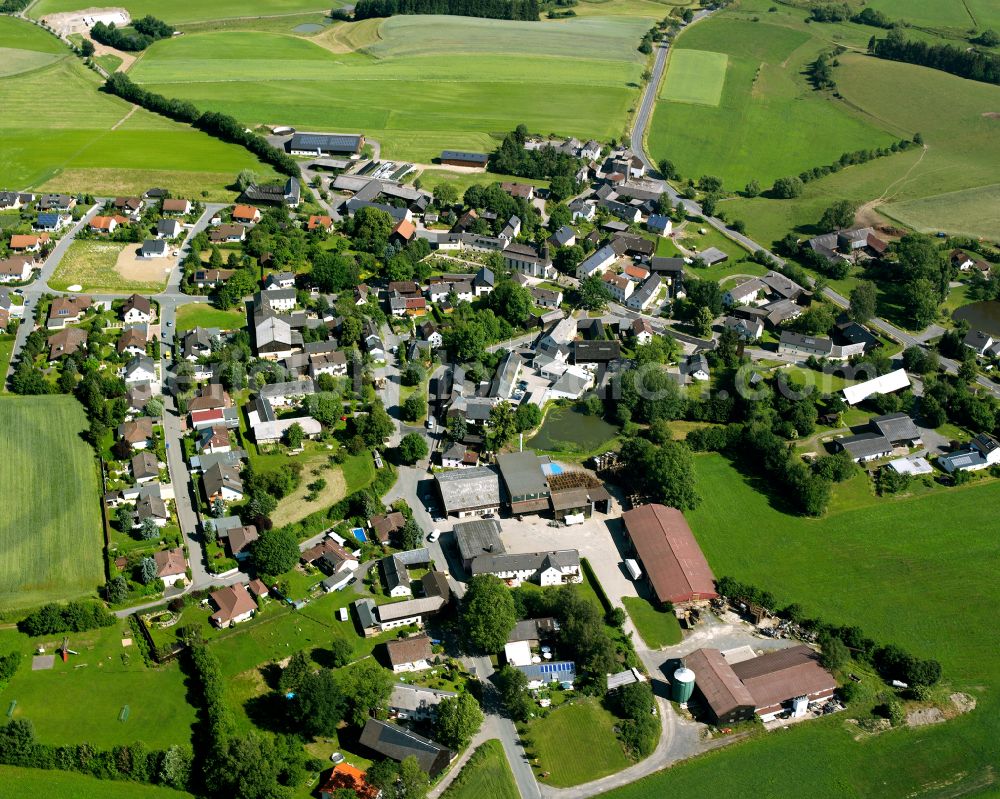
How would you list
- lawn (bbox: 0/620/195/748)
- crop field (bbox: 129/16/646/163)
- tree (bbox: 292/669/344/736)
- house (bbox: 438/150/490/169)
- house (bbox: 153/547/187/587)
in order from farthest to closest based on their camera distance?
crop field (bbox: 129/16/646/163) → house (bbox: 438/150/490/169) → house (bbox: 153/547/187/587) → lawn (bbox: 0/620/195/748) → tree (bbox: 292/669/344/736)

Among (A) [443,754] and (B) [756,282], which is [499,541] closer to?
(A) [443,754]

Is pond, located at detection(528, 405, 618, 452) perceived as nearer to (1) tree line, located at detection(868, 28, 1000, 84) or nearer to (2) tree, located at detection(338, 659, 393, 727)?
(2) tree, located at detection(338, 659, 393, 727)

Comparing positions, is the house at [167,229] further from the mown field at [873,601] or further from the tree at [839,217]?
the tree at [839,217]

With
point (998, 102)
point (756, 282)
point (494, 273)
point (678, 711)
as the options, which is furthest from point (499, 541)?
point (998, 102)

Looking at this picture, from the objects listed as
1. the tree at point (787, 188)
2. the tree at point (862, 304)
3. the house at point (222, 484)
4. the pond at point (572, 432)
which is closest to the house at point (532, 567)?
the pond at point (572, 432)

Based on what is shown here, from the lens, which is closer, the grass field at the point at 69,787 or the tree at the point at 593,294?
the grass field at the point at 69,787

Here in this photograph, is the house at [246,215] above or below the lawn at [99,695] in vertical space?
above

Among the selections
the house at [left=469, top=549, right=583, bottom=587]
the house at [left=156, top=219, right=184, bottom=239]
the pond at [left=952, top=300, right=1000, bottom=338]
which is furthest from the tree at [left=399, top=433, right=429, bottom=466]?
the pond at [left=952, top=300, right=1000, bottom=338]
